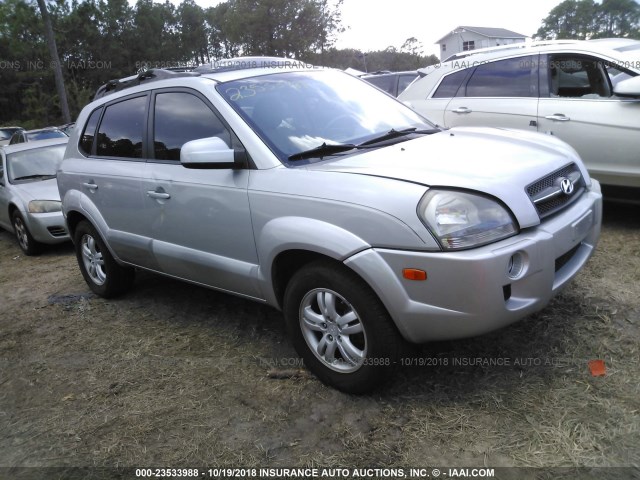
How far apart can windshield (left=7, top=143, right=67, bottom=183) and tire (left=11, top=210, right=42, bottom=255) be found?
0.67 metres

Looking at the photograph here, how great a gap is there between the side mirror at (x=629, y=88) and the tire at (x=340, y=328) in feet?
10.9

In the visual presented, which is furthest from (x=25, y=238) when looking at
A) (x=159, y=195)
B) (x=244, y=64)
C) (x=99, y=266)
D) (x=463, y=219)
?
(x=463, y=219)

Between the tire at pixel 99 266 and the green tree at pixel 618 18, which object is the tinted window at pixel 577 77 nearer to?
the tire at pixel 99 266

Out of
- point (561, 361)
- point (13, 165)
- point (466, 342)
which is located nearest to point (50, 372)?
point (466, 342)

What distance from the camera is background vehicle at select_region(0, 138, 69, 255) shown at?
7.10 meters

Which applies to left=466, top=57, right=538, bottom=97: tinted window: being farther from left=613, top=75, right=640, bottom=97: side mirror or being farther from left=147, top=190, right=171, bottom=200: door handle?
left=147, top=190, right=171, bottom=200: door handle

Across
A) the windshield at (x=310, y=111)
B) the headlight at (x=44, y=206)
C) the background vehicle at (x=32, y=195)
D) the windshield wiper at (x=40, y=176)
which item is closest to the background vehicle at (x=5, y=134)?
the background vehicle at (x=32, y=195)

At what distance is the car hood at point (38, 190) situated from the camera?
7.34m

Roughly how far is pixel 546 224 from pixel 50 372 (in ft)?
10.5

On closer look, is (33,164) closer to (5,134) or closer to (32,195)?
(32,195)

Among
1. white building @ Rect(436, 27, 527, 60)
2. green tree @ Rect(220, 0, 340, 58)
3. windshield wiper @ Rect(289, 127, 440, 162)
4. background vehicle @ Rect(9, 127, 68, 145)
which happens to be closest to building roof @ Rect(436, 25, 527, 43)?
white building @ Rect(436, 27, 527, 60)

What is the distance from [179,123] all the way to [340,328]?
1.83 metres

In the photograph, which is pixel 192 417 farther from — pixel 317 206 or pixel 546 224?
pixel 546 224

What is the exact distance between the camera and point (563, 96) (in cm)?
522
